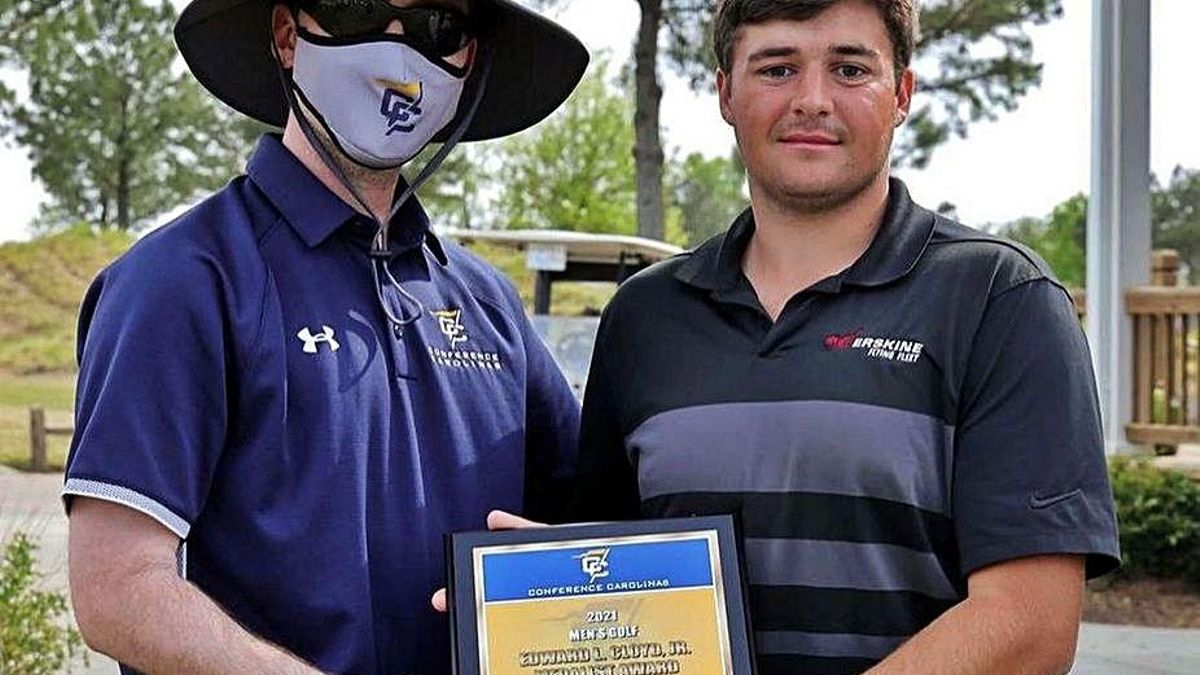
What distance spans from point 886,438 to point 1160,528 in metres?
7.41

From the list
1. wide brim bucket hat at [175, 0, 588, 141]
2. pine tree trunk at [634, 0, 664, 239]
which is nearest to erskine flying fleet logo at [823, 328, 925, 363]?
wide brim bucket hat at [175, 0, 588, 141]

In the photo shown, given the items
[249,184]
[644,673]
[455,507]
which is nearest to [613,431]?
[455,507]

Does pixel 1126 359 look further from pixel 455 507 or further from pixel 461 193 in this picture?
pixel 455 507

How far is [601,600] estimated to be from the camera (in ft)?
8.13

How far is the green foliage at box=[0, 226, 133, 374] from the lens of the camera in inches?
456

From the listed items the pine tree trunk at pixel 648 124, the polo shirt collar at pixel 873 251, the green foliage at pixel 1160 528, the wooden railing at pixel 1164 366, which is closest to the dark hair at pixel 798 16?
the polo shirt collar at pixel 873 251

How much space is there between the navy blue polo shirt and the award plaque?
0.17 metres

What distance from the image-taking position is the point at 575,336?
12742 millimetres

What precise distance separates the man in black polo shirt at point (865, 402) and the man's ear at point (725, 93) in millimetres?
10

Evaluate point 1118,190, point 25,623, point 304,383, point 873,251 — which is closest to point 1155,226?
point 1118,190

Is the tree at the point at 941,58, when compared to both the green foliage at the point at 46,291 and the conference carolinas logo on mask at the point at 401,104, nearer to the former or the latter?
the green foliage at the point at 46,291

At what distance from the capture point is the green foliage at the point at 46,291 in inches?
456

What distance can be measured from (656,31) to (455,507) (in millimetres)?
10314

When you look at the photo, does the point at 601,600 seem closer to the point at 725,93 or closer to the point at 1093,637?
the point at 725,93
